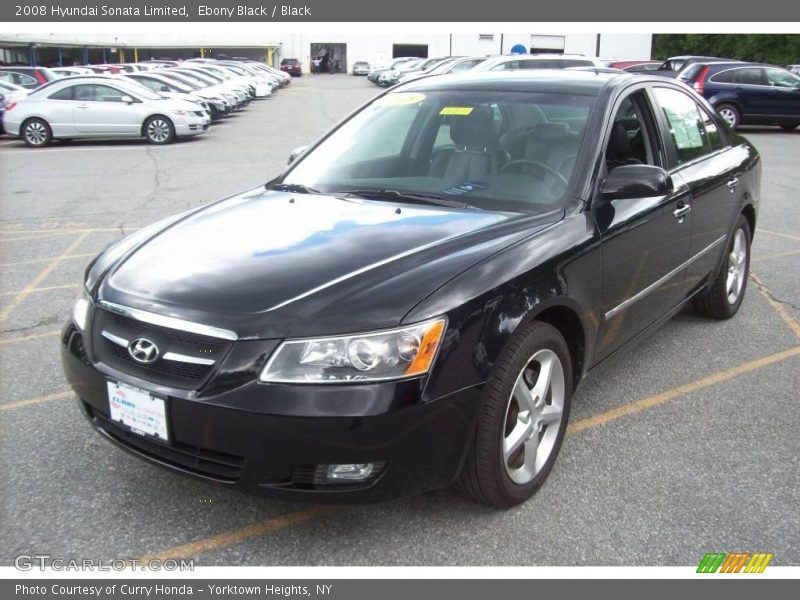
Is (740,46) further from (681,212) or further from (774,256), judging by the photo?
(681,212)

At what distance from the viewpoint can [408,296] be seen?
254 centimetres

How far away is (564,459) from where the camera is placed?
338cm

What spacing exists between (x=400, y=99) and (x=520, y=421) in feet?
6.97

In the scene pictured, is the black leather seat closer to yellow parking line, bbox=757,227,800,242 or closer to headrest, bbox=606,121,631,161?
headrest, bbox=606,121,631,161

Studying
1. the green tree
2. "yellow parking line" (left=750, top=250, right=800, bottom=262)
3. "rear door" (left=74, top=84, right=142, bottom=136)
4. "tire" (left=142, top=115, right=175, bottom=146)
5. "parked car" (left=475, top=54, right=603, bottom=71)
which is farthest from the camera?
the green tree

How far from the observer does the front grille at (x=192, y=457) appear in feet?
8.21

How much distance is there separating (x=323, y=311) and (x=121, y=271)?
99 centimetres

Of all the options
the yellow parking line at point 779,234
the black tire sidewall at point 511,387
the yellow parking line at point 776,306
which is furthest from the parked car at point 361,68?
the black tire sidewall at point 511,387

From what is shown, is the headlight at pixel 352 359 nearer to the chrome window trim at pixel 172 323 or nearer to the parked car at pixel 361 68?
the chrome window trim at pixel 172 323

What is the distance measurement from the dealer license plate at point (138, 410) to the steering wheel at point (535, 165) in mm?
1910

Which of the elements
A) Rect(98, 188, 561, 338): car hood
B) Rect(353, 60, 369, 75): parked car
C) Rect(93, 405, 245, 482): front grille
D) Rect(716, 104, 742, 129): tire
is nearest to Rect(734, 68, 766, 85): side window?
Rect(716, 104, 742, 129): tire

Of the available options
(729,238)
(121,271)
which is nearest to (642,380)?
(729,238)

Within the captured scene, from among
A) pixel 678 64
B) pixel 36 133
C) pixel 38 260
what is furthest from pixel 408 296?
pixel 678 64

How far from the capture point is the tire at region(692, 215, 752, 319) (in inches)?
200
